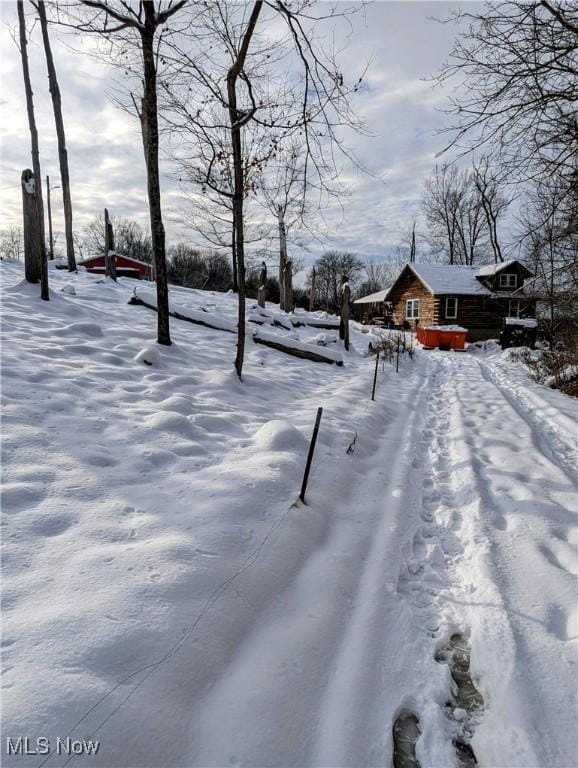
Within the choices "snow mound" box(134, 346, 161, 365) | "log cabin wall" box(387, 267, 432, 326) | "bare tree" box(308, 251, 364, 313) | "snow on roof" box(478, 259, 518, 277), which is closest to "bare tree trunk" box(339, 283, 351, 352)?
"snow mound" box(134, 346, 161, 365)

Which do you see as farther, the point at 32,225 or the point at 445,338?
the point at 445,338

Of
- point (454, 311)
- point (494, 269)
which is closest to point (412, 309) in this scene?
point (454, 311)

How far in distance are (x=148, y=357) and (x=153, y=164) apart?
3.47 metres

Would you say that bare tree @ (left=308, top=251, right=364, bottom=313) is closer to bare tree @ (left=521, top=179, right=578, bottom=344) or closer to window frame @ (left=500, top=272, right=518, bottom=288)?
window frame @ (left=500, top=272, right=518, bottom=288)

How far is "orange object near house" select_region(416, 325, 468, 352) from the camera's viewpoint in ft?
61.8

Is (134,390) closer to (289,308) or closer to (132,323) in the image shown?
(132,323)

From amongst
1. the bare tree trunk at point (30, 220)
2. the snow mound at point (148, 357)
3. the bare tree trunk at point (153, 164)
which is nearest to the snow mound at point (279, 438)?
the snow mound at point (148, 357)

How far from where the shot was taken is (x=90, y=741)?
1.41 meters

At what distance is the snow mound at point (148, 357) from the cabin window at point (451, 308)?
78.9 ft

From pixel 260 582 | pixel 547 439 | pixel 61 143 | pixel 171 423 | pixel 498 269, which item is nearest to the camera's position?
pixel 260 582

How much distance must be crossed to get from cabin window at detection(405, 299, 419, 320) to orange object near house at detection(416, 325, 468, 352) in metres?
10.1

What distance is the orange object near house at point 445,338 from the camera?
18.8m

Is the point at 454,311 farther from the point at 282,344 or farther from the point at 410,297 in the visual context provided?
the point at 282,344

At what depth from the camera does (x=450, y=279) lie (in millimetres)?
27016
